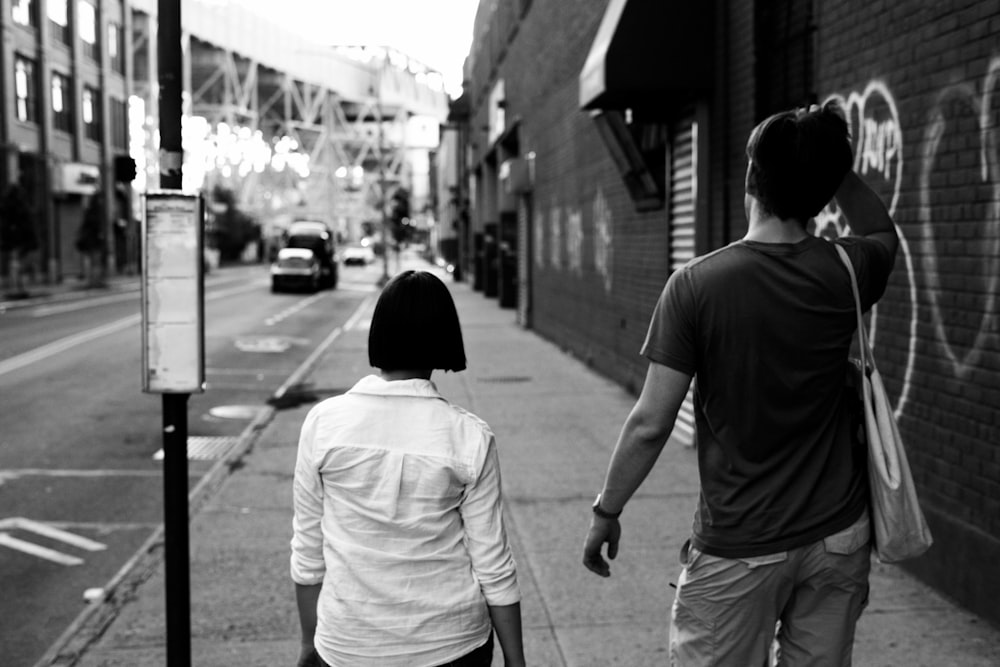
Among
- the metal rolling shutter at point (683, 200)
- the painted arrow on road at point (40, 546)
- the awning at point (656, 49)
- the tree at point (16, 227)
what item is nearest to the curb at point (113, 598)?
the painted arrow on road at point (40, 546)

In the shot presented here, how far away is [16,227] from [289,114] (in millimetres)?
Result: 92554

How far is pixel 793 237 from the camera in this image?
2.83m

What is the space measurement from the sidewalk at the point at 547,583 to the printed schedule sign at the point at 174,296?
1.36 m

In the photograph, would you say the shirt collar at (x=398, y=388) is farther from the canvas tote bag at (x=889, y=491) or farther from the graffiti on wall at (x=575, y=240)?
the graffiti on wall at (x=575, y=240)

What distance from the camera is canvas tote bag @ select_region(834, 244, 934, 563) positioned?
2.77 meters

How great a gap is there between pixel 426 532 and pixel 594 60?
8.33 metres

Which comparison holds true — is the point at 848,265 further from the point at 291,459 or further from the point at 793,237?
the point at 291,459

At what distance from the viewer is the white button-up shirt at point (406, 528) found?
8.46 ft

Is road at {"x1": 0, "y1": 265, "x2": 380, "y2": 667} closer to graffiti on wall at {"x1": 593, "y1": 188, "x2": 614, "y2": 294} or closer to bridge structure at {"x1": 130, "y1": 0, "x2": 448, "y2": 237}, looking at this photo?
graffiti on wall at {"x1": 593, "y1": 188, "x2": 614, "y2": 294}

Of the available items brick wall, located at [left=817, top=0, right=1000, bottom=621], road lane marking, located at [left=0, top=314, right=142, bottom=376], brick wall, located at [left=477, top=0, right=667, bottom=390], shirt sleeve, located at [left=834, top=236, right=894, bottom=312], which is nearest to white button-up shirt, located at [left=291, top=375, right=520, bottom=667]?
shirt sleeve, located at [left=834, top=236, right=894, bottom=312]

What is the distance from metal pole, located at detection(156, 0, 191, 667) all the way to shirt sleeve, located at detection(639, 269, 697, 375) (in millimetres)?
2242

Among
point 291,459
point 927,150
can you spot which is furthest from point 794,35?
point 291,459

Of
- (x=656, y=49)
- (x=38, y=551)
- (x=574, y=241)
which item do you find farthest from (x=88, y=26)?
(x=38, y=551)

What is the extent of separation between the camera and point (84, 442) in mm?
10867
